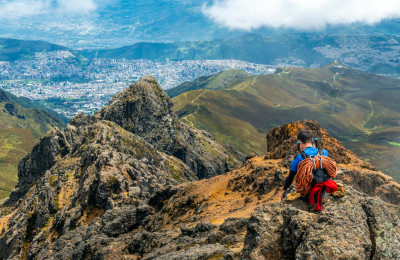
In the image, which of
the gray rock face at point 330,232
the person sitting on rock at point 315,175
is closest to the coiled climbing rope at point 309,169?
the person sitting on rock at point 315,175

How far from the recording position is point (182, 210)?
44.0 metres

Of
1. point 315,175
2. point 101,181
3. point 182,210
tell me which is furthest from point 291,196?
point 101,181

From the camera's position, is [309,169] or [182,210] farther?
[182,210]

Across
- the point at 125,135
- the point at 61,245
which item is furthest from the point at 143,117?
the point at 61,245

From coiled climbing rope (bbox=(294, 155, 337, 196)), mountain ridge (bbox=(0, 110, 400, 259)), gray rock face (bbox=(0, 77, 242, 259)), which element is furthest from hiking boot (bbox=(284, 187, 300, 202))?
gray rock face (bbox=(0, 77, 242, 259))

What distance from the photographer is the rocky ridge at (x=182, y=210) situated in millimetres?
13992

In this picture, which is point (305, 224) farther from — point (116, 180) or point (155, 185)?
point (155, 185)

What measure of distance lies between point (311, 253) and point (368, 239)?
2692 mm

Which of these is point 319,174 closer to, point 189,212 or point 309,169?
point 309,169

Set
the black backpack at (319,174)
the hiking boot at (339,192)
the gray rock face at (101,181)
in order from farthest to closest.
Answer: the gray rock face at (101,181), the hiking boot at (339,192), the black backpack at (319,174)

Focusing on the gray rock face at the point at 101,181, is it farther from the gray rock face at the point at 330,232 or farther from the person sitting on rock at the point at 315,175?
the person sitting on rock at the point at 315,175

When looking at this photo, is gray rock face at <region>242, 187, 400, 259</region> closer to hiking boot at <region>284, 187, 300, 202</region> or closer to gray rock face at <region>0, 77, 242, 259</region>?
hiking boot at <region>284, 187, 300, 202</region>

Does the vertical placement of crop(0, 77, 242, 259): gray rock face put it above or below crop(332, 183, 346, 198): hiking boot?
below

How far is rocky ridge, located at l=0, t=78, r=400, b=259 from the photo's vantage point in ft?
45.9
